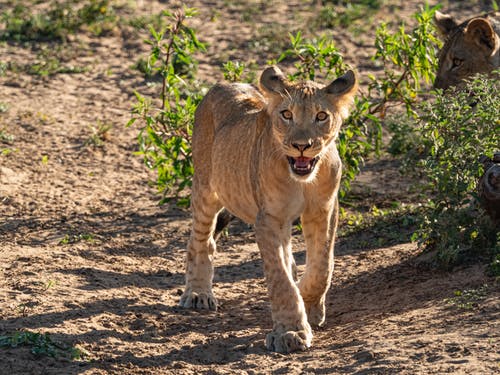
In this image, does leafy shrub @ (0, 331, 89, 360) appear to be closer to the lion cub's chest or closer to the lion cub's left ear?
the lion cub's chest

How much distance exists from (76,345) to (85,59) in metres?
7.34

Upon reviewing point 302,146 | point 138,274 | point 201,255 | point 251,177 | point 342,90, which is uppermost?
point 342,90

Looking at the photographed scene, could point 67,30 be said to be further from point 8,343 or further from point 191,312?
point 8,343

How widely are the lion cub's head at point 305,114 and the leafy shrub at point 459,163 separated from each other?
3.27 feet

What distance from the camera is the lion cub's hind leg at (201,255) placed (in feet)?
25.6

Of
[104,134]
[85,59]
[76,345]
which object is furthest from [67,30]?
[76,345]

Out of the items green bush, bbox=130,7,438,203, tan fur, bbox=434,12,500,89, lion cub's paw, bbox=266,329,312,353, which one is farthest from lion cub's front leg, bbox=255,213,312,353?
tan fur, bbox=434,12,500,89

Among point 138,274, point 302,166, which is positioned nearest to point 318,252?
point 302,166

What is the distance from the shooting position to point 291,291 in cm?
655

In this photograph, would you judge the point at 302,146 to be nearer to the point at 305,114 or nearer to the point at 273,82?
the point at 305,114

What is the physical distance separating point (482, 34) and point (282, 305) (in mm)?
4952

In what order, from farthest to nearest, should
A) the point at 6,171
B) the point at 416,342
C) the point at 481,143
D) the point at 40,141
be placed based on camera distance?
the point at 40,141, the point at 6,171, the point at 481,143, the point at 416,342

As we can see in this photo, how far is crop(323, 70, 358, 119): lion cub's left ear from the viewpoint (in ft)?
21.9

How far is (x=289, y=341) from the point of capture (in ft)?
21.4
